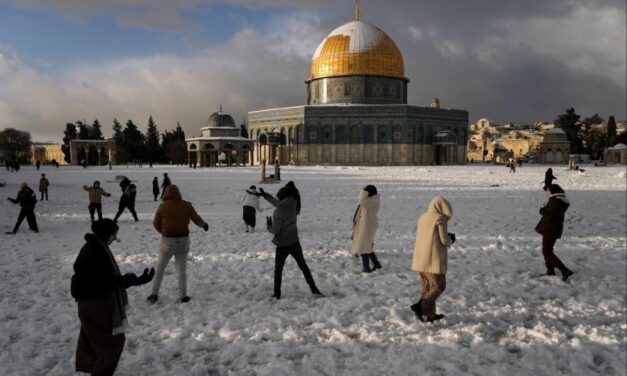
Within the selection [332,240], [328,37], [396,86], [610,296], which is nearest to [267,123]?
[328,37]

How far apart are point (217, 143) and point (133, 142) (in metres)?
31.0

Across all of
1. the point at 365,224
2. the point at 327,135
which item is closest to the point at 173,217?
the point at 365,224

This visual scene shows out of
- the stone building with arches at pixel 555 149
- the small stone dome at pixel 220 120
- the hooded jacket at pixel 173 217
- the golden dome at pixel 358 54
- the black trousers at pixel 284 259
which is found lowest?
the black trousers at pixel 284 259

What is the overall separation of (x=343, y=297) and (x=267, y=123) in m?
61.2

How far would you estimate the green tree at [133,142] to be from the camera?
82.7 metres

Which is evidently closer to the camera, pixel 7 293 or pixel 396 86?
pixel 7 293

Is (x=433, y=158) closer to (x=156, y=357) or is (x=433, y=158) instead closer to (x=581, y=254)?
(x=581, y=254)

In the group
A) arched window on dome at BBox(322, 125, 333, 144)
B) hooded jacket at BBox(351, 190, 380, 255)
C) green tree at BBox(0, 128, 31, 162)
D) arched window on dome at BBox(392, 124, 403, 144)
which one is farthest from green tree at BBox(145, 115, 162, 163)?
hooded jacket at BBox(351, 190, 380, 255)

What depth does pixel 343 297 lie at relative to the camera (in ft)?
21.1

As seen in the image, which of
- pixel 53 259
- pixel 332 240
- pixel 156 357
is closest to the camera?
pixel 156 357

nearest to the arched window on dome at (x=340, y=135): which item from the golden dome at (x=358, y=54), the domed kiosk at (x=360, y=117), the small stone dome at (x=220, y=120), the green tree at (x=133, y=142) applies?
the domed kiosk at (x=360, y=117)

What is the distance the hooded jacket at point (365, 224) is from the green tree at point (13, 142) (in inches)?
3425

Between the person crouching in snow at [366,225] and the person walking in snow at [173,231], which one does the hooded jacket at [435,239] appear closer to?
the person crouching in snow at [366,225]

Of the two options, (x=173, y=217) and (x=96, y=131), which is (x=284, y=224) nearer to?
(x=173, y=217)
